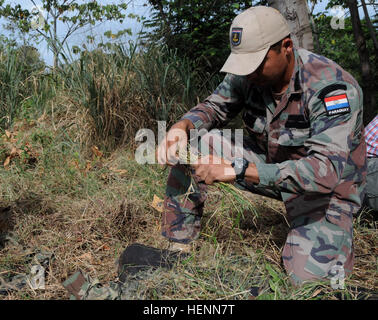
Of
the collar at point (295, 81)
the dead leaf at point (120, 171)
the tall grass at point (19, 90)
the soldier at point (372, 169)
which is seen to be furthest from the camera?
the tall grass at point (19, 90)

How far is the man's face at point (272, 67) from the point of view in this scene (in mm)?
1914

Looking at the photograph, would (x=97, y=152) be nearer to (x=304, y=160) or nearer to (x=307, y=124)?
(x=307, y=124)

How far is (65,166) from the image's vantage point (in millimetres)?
3402

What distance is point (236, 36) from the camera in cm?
195

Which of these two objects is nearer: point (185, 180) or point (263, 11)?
point (263, 11)

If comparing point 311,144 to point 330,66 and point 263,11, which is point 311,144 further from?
point 263,11

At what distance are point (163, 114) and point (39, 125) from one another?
138 centimetres

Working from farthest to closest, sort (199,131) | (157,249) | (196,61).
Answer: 1. (196,61)
2. (199,131)
3. (157,249)

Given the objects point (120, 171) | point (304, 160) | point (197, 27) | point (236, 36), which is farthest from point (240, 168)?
point (197, 27)

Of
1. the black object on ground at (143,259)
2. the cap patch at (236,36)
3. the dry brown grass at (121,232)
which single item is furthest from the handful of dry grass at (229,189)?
the cap patch at (236,36)

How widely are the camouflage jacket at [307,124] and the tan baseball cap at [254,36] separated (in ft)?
0.81

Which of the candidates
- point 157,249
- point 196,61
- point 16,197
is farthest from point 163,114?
point 157,249

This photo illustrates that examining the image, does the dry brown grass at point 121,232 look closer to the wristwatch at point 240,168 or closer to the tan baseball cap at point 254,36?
the wristwatch at point 240,168

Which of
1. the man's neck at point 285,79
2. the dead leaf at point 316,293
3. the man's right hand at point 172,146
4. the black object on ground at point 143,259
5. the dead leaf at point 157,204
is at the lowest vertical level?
the dead leaf at point 316,293
